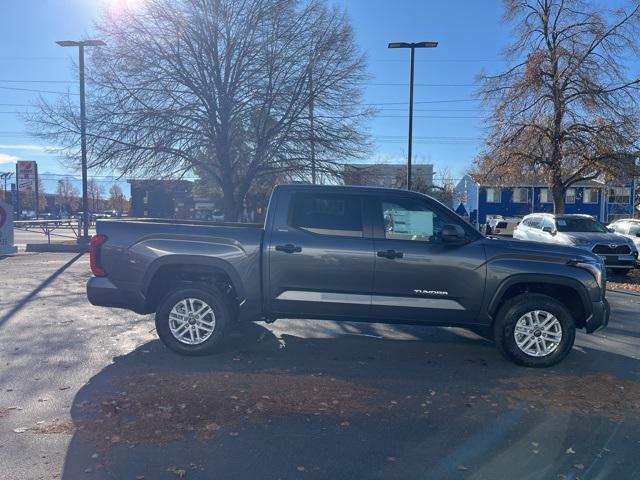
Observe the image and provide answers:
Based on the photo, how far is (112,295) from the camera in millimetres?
5844

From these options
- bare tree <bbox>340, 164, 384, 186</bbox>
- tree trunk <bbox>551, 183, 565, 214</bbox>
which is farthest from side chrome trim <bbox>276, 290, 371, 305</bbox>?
tree trunk <bbox>551, 183, 565, 214</bbox>

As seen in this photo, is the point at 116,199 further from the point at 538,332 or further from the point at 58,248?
the point at 538,332

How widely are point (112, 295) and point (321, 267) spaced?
7.98 feet

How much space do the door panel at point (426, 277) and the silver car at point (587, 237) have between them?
7.67m

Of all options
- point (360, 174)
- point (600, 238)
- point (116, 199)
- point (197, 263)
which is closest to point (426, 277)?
point (197, 263)

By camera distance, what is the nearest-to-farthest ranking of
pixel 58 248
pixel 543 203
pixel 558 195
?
pixel 58 248 < pixel 558 195 < pixel 543 203

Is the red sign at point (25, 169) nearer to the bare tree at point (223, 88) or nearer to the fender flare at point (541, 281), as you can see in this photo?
the bare tree at point (223, 88)

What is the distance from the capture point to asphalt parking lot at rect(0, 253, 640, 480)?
3.51 m

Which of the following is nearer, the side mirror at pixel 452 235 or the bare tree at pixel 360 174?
the side mirror at pixel 452 235

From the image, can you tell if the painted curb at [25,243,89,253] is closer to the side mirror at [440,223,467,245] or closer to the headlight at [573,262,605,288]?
the side mirror at [440,223,467,245]

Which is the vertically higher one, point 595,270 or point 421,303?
point 595,270

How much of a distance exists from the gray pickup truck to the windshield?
1014 cm

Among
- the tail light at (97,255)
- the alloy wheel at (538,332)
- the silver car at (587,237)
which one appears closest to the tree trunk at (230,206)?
the silver car at (587,237)

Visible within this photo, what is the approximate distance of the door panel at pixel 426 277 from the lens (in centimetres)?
557
